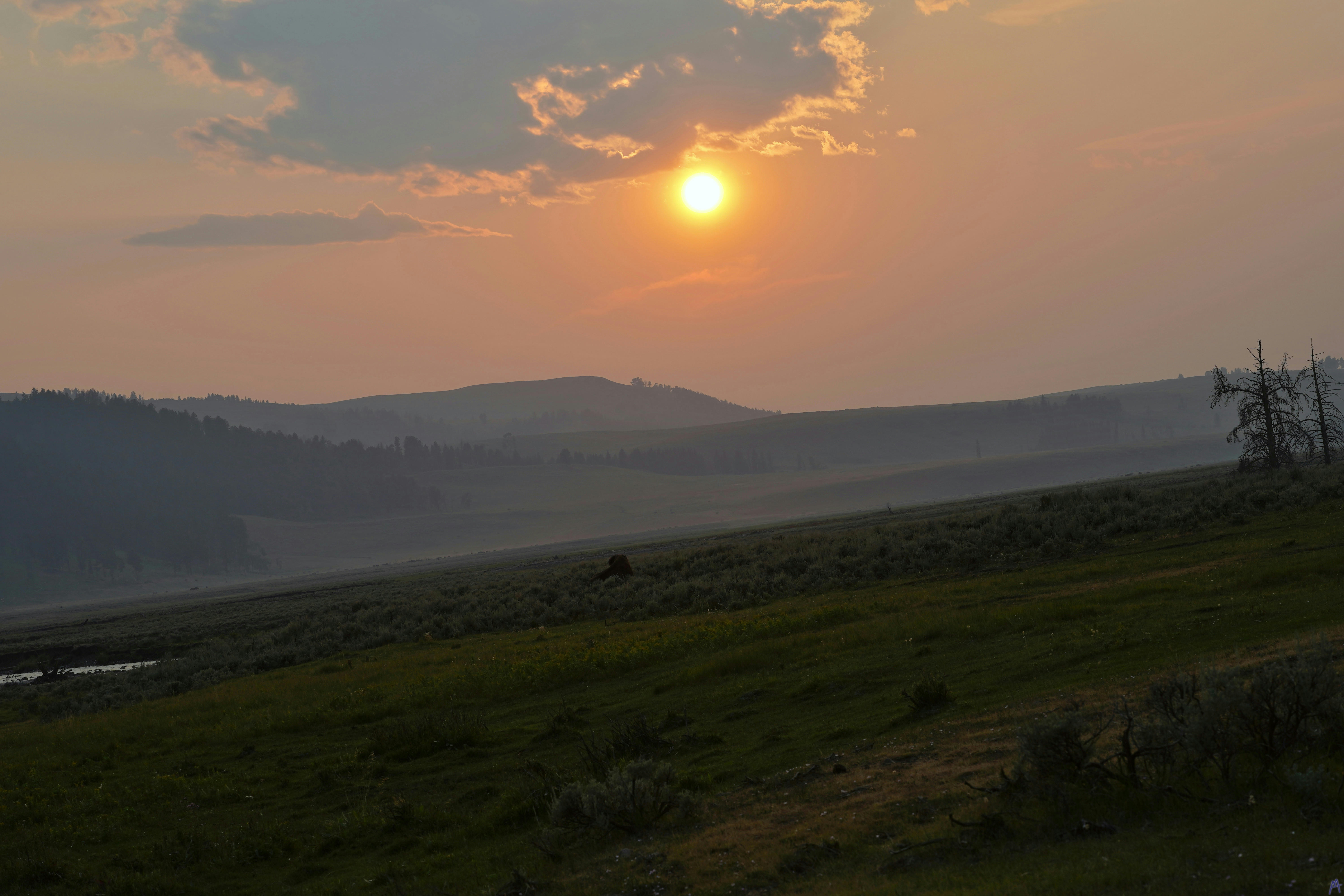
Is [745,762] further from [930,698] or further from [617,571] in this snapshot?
[617,571]

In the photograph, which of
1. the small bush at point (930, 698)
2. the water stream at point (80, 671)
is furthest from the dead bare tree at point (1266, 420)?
the water stream at point (80, 671)

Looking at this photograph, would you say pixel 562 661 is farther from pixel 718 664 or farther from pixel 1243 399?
pixel 1243 399

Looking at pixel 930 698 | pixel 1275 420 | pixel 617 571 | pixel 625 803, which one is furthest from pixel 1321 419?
pixel 625 803

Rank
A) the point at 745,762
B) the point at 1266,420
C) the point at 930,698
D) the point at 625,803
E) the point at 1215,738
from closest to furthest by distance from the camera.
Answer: the point at 1215,738 < the point at 625,803 < the point at 745,762 < the point at 930,698 < the point at 1266,420

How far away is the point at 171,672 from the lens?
40.7 meters

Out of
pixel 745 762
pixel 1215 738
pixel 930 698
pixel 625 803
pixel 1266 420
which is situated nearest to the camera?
pixel 1215 738

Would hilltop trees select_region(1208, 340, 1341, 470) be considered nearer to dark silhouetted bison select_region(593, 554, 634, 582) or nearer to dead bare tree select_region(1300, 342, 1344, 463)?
dead bare tree select_region(1300, 342, 1344, 463)

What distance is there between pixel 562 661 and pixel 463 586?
3698 centimetres

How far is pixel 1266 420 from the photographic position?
4825 centimetres

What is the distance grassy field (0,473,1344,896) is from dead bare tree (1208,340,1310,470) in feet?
64.8

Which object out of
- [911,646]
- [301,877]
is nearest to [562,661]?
[911,646]

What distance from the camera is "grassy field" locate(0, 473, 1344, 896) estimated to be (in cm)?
815

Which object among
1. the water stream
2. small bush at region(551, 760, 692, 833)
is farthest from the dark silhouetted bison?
small bush at region(551, 760, 692, 833)

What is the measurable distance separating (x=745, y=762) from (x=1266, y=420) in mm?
45693
